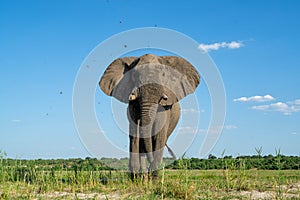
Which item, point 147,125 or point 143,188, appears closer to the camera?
point 143,188

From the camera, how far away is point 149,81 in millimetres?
11727

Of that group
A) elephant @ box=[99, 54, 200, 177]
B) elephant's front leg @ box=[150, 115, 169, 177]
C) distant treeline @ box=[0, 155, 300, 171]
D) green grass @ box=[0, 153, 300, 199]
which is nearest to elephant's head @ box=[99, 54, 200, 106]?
elephant @ box=[99, 54, 200, 177]

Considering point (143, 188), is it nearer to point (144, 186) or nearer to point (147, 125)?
point (144, 186)

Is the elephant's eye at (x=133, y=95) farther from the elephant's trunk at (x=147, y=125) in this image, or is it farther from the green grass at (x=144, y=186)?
the green grass at (x=144, y=186)

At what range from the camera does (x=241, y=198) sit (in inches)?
271

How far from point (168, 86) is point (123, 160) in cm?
237

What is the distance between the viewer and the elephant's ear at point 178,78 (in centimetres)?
1262

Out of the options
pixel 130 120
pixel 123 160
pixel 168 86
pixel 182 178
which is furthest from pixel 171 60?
pixel 182 178

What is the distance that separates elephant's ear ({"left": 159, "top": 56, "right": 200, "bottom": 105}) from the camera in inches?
497

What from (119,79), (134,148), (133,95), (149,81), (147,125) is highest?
(119,79)

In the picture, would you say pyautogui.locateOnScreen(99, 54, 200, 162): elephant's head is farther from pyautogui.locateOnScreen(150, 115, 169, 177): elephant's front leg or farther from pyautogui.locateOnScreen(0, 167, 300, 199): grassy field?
pyautogui.locateOnScreen(0, 167, 300, 199): grassy field

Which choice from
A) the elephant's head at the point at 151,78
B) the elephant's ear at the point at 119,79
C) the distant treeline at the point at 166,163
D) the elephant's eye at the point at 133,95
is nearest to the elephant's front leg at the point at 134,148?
the distant treeline at the point at 166,163

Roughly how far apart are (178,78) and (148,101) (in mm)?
2192

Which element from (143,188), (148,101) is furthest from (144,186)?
(148,101)
